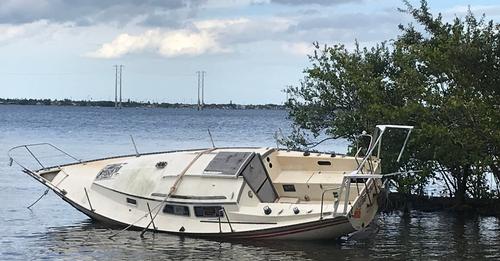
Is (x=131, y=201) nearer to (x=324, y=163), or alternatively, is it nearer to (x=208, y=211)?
(x=208, y=211)

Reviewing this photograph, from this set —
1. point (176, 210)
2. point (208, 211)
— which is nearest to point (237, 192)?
point (208, 211)

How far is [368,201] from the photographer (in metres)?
23.5

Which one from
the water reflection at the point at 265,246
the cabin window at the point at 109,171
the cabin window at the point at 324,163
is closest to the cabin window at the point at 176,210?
the water reflection at the point at 265,246

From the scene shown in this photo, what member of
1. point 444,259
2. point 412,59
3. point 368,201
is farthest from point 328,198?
point 412,59

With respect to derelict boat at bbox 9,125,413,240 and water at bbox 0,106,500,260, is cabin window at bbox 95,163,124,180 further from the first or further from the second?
water at bbox 0,106,500,260

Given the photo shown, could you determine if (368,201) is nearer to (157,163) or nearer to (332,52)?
(157,163)

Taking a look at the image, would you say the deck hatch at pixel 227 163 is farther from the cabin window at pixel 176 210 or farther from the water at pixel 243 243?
the water at pixel 243 243

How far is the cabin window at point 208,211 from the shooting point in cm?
2438

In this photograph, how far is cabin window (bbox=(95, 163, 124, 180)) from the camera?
91.1 feet

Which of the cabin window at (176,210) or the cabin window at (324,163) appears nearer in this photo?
the cabin window at (176,210)

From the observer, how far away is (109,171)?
1105 inches

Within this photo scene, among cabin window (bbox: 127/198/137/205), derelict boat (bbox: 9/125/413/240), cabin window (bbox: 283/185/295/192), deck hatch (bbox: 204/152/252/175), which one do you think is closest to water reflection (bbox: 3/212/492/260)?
derelict boat (bbox: 9/125/413/240)

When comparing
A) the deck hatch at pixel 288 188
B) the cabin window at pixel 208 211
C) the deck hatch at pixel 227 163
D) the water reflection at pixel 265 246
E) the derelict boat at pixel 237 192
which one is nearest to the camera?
the water reflection at pixel 265 246

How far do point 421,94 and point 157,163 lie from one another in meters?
9.29
